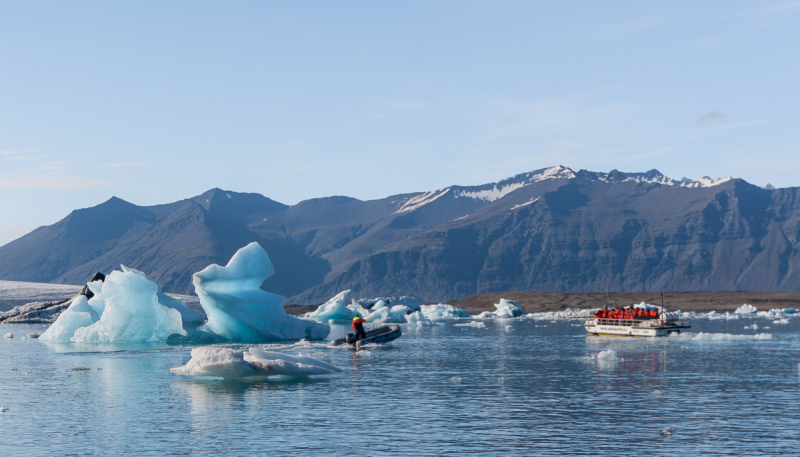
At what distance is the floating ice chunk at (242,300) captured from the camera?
235ft

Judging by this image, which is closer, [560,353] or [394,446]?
[394,446]

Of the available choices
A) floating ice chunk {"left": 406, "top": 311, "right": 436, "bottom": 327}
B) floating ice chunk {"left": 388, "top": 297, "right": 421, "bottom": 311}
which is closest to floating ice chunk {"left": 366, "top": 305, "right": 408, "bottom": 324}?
floating ice chunk {"left": 406, "top": 311, "right": 436, "bottom": 327}

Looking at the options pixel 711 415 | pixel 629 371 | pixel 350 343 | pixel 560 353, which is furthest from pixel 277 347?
pixel 711 415

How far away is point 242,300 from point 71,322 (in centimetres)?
2173

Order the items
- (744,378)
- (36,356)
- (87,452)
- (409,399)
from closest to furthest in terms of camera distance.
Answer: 1. (87,452)
2. (409,399)
3. (744,378)
4. (36,356)

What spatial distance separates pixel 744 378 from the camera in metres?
47.0

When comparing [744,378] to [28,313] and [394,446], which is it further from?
[28,313]

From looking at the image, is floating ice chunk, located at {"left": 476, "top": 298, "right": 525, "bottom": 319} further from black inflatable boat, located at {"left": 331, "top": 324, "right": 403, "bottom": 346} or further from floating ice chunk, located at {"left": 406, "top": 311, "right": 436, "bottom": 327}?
black inflatable boat, located at {"left": 331, "top": 324, "right": 403, "bottom": 346}

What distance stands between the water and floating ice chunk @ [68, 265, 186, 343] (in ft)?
36.8

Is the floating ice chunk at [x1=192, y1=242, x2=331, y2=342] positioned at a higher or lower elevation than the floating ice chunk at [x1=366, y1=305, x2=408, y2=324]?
higher

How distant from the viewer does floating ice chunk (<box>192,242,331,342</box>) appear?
235ft

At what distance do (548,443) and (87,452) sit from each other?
14728 millimetres

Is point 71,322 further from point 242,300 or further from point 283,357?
point 283,357

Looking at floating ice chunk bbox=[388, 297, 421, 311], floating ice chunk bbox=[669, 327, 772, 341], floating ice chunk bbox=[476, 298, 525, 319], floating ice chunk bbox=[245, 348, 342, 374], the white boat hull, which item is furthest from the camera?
floating ice chunk bbox=[476, 298, 525, 319]
